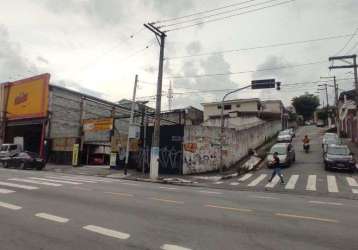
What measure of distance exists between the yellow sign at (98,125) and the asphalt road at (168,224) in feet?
71.2

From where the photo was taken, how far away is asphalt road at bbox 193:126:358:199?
1686cm

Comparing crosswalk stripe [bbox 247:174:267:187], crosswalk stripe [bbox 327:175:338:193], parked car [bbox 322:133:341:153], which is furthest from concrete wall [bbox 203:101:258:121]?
crosswalk stripe [bbox 327:175:338:193]

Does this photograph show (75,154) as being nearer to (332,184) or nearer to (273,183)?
(273,183)

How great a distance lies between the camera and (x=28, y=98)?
40.1m

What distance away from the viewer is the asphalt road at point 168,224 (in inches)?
238

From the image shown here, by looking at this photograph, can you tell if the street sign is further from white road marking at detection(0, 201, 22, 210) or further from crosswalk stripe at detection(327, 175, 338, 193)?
white road marking at detection(0, 201, 22, 210)

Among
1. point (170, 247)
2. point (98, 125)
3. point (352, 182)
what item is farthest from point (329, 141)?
point (170, 247)

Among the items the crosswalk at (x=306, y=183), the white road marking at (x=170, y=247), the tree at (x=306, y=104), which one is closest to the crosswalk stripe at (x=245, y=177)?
the crosswalk at (x=306, y=183)

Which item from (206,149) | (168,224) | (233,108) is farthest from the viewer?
(233,108)

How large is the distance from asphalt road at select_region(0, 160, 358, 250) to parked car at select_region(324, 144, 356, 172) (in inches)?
549

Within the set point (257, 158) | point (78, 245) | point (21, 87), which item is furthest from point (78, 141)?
point (78, 245)

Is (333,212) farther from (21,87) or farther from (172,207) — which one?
(21,87)

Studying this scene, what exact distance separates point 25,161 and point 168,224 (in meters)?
25.5

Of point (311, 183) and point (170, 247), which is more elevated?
point (311, 183)
